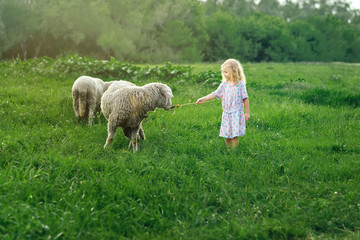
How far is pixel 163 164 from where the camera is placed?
4762 mm

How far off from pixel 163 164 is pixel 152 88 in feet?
4.30

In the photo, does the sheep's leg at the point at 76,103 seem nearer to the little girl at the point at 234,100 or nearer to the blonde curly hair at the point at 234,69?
the little girl at the point at 234,100

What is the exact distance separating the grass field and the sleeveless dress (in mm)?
373

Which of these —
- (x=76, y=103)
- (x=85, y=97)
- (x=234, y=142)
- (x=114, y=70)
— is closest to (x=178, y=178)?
(x=234, y=142)

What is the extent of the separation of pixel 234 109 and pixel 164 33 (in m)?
30.7

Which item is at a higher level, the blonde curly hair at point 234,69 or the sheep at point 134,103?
the blonde curly hair at point 234,69

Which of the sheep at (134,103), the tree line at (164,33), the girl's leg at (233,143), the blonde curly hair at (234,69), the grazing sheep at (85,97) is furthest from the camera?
the tree line at (164,33)

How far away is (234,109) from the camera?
17.8ft

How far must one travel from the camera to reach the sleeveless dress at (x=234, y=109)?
539cm

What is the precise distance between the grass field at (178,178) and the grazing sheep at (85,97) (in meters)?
0.27

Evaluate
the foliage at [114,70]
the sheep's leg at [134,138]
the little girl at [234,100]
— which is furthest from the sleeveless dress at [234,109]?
the foliage at [114,70]

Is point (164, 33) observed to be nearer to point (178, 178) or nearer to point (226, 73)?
point (226, 73)

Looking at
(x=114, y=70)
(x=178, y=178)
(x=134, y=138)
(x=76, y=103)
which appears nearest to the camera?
(x=178, y=178)

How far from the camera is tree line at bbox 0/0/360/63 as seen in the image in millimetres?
25312
